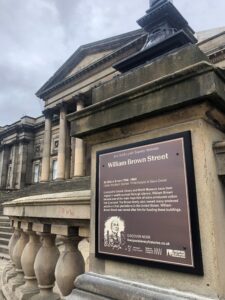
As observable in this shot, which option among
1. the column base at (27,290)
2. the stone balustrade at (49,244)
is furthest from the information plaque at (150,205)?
the column base at (27,290)

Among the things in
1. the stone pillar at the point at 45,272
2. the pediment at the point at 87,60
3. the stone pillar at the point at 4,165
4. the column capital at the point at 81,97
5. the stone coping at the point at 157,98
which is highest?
the pediment at the point at 87,60

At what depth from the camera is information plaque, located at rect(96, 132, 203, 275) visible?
5.56ft

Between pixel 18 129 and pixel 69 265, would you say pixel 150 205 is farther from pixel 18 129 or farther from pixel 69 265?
pixel 18 129

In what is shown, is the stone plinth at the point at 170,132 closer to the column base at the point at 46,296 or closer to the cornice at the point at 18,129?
the column base at the point at 46,296

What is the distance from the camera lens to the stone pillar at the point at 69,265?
2.38m

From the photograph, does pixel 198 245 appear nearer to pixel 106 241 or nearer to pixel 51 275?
pixel 106 241

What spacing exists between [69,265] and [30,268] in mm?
856

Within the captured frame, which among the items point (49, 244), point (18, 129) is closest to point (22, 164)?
point (18, 129)

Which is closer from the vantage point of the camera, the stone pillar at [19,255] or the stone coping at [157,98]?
the stone coping at [157,98]

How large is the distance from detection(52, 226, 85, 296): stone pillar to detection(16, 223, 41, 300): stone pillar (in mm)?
662

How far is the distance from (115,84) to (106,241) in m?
1.29

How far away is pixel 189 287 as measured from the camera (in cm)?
163

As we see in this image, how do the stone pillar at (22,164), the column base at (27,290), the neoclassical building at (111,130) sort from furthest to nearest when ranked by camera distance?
the stone pillar at (22,164)
the column base at (27,290)
the neoclassical building at (111,130)

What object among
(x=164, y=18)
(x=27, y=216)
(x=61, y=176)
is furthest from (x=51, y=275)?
(x=61, y=176)
